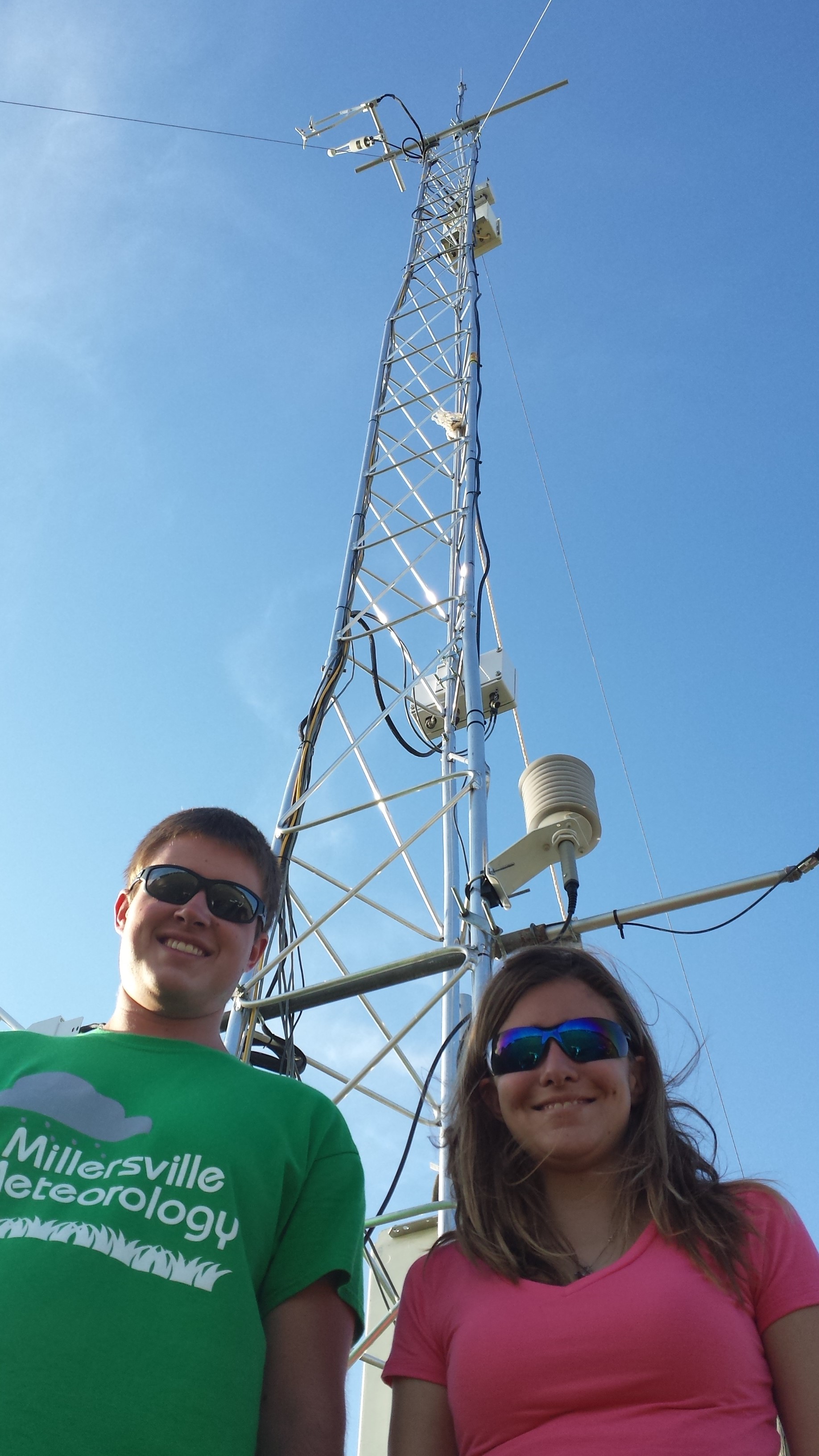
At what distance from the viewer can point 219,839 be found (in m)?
2.22

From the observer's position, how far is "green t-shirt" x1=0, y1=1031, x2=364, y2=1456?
1.34 metres

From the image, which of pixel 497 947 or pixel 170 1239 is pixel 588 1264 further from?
pixel 497 947

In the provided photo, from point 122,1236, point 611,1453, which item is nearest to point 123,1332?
point 122,1236

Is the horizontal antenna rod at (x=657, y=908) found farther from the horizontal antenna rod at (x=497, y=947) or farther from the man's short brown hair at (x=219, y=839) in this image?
the man's short brown hair at (x=219, y=839)

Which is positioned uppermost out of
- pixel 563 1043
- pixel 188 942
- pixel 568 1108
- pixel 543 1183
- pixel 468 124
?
pixel 468 124

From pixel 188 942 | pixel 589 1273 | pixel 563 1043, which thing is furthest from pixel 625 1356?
pixel 188 942

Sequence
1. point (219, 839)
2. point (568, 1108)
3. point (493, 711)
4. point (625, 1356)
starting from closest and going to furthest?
point (625, 1356), point (568, 1108), point (219, 839), point (493, 711)

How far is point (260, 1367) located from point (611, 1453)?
1.58 feet

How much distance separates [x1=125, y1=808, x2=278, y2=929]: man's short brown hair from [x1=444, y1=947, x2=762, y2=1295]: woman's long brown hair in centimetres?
50

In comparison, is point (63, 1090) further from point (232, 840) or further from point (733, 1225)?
point (733, 1225)

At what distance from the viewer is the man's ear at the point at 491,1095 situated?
6.89 ft

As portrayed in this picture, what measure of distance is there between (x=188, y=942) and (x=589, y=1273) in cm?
92

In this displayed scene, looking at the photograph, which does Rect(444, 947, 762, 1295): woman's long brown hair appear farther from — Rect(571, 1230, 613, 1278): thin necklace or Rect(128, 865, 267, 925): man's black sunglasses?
Rect(128, 865, 267, 925): man's black sunglasses

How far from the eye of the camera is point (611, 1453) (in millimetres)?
1416
